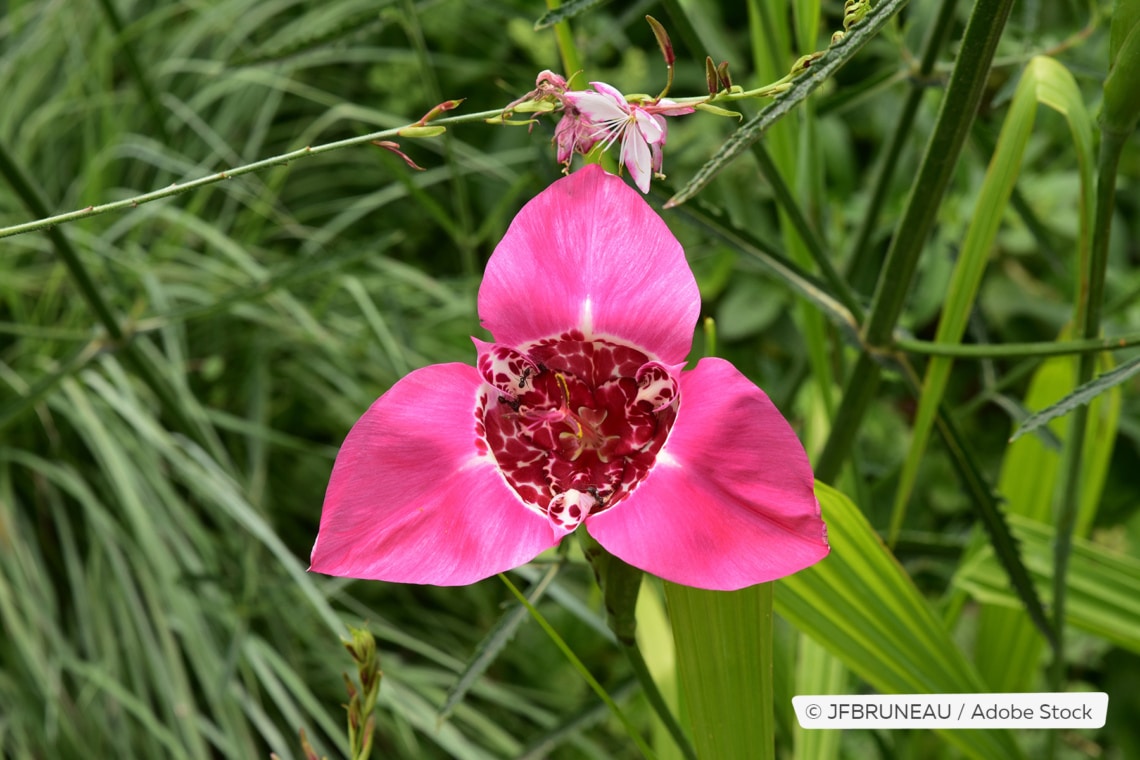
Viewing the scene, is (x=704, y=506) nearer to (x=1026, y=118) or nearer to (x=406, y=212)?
(x=1026, y=118)

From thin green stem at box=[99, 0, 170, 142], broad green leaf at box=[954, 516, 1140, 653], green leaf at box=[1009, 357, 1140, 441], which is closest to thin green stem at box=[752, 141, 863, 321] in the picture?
green leaf at box=[1009, 357, 1140, 441]

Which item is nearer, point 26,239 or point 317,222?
point 26,239

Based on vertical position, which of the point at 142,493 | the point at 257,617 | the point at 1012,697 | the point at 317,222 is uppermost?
the point at 317,222

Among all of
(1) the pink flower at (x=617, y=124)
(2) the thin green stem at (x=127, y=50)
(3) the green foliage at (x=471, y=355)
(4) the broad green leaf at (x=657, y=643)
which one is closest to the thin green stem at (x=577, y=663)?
(3) the green foliage at (x=471, y=355)

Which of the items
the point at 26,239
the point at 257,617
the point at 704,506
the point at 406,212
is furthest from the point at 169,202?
the point at 704,506

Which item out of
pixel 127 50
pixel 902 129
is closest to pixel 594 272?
pixel 902 129

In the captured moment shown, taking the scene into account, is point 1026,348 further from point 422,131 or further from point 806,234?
point 422,131

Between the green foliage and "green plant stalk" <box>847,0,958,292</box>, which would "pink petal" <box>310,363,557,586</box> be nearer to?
the green foliage
